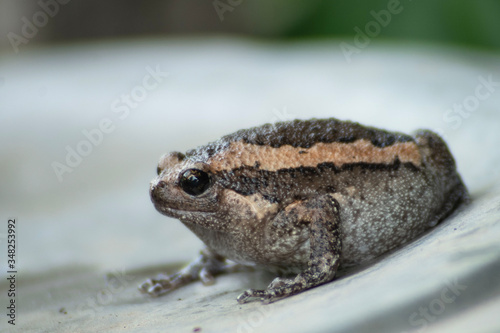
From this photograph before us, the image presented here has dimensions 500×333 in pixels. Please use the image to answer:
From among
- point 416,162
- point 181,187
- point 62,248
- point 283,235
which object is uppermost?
point 62,248

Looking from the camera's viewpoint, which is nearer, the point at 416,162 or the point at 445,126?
the point at 416,162

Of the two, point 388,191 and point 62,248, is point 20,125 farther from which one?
point 388,191

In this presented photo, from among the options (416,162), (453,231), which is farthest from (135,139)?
(453,231)

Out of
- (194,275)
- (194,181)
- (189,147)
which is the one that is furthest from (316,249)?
(189,147)

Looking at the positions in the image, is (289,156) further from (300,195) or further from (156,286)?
(156,286)

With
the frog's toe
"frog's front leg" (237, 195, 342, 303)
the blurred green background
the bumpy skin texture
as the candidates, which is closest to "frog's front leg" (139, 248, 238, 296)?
the frog's toe

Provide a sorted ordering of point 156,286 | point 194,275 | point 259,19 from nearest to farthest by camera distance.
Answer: point 156,286 → point 194,275 → point 259,19

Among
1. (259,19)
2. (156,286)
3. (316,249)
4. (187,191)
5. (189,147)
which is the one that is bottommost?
(316,249)
